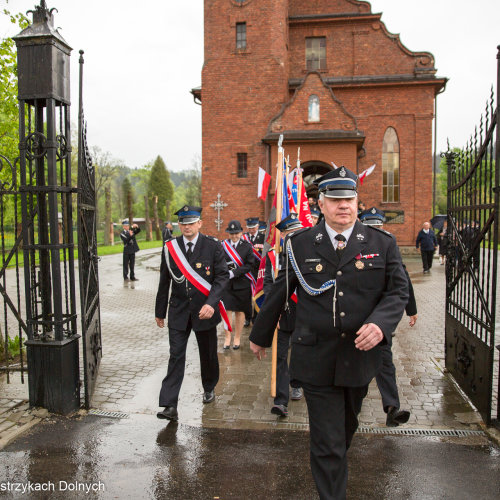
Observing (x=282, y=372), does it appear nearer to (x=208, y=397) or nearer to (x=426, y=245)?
(x=208, y=397)

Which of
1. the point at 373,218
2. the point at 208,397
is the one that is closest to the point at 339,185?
the point at 373,218

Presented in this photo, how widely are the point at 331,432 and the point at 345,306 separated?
817 mm

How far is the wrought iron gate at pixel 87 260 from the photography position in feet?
18.3

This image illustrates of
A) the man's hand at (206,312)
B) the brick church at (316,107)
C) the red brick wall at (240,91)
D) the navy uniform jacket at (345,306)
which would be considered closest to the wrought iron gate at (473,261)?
the navy uniform jacket at (345,306)

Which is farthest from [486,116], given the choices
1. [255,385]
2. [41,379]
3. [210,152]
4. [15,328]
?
[210,152]

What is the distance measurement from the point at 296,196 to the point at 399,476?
530 cm

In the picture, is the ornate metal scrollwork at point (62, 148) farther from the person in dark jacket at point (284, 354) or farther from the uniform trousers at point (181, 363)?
the person in dark jacket at point (284, 354)

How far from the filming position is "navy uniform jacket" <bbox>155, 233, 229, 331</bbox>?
5.59 metres

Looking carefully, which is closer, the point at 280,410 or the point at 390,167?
the point at 280,410

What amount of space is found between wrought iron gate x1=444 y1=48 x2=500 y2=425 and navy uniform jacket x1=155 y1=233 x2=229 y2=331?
9.09ft

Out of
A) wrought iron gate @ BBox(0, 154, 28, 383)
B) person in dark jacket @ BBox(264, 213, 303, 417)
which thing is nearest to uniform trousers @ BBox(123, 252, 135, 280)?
wrought iron gate @ BBox(0, 154, 28, 383)

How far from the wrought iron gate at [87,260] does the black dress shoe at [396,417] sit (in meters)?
3.18

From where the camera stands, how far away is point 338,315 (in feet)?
10.9

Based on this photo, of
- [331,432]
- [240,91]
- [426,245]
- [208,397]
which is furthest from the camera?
[240,91]
